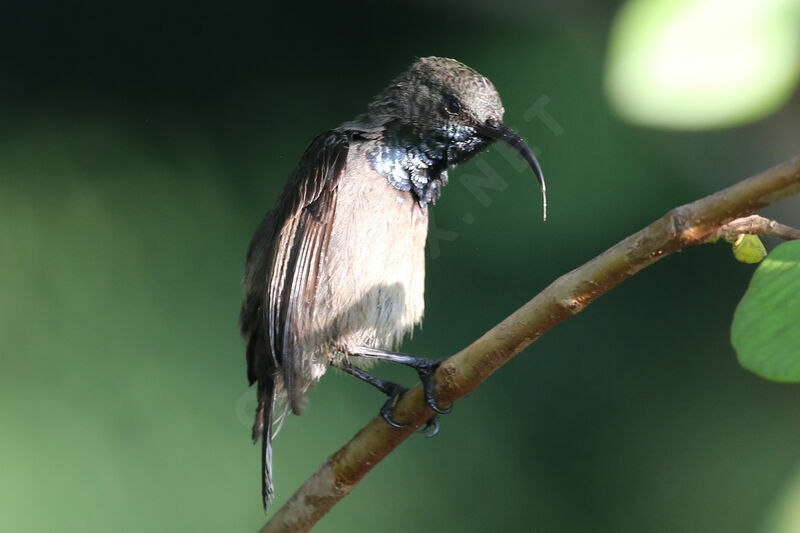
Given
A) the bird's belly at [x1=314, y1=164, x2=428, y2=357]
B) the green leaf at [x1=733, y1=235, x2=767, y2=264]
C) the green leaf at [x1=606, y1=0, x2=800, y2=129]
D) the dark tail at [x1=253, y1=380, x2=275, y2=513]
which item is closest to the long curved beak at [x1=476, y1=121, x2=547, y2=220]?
the bird's belly at [x1=314, y1=164, x2=428, y2=357]

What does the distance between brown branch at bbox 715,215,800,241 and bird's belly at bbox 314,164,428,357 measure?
0.71 metres

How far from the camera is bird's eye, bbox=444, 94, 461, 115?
4.84ft

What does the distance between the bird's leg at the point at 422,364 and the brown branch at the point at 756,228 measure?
46 cm

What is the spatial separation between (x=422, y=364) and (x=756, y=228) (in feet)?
1.90

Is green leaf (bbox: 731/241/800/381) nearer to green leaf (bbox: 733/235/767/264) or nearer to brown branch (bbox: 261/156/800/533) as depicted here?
brown branch (bbox: 261/156/800/533)

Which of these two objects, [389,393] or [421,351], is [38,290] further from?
[389,393]

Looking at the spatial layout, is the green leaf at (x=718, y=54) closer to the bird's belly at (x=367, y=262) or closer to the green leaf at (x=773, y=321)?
the bird's belly at (x=367, y=262)

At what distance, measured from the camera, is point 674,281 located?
221cm

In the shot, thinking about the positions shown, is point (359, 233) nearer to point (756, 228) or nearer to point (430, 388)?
point (430, 388)

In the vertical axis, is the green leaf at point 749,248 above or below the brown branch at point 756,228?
below

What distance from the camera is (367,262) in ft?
4.94

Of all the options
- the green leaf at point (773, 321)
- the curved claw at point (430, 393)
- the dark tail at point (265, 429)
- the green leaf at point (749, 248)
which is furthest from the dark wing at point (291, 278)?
the green leaf at point (773, 321)

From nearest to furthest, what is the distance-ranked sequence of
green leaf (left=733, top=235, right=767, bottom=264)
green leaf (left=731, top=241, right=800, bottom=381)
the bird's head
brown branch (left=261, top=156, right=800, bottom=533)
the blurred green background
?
1. green leaf (left=731, top=241, right=800, bottom=381)
2. brown branch (left=261, top=156, right=800, bottom=533)
3. green leaf (left=733, top=235, right=767, bottom=264)
4. the bird's head
5. the blurred green background

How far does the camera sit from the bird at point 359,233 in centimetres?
146
